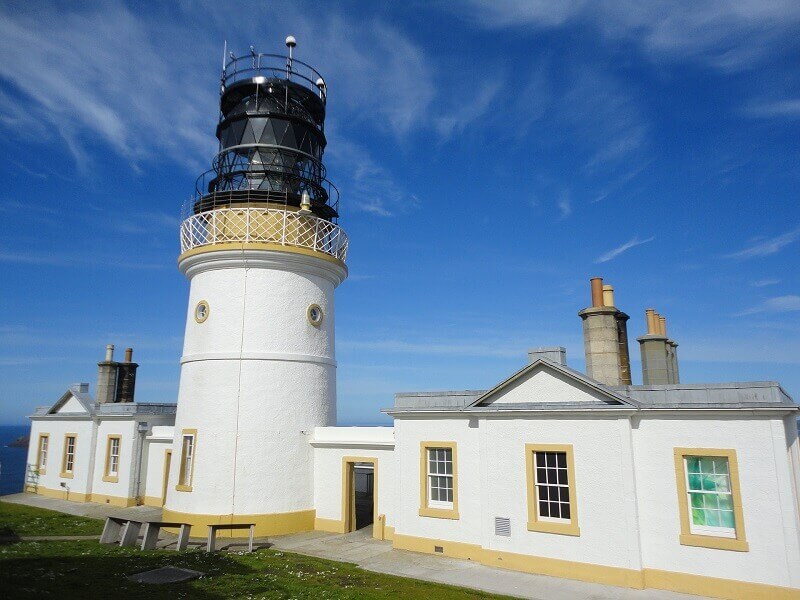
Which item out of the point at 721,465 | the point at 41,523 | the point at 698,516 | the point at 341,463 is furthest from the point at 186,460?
the point at 721,465

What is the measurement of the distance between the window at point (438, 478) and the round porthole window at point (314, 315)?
5.97m

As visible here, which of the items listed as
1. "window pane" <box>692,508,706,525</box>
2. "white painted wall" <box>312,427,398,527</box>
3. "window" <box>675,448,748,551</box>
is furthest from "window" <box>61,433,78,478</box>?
"window pane" <box>692,508,706,525</box>

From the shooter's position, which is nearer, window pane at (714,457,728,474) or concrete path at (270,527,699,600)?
concrete path at (270,527,699,600)

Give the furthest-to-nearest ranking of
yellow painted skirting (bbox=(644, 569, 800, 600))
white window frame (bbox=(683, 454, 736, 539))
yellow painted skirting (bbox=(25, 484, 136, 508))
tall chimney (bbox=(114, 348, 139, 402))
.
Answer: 1. tall chimney (bbox=(114, 348, 139, 402))
2. yellow painted skirting (bbox=(25, 484, 136, 508))
3. white window frame (bbox=(683, 454, 736, 539))
4. yellow painted skirting (bbox=(644, 569, 800, 600))

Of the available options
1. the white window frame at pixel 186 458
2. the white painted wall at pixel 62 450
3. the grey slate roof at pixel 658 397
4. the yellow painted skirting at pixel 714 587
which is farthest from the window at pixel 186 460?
the yellow painted skirting at pixel 714 587

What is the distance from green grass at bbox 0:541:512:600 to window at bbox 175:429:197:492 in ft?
11.2

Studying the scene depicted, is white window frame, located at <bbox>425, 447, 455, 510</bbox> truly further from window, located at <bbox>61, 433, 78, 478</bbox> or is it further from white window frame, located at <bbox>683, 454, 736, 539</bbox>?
window, located at <bbox>61, 433, 78, 478</bbox>

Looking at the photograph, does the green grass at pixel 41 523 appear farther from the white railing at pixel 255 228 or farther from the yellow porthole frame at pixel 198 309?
the white railing at pixel 255 228

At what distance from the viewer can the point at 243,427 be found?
55.6 ft

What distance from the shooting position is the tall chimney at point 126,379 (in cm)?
2583

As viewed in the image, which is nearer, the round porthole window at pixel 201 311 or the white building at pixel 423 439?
the white building at pixel 423 439

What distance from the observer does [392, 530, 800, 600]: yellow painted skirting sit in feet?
34.5

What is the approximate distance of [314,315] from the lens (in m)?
18.6

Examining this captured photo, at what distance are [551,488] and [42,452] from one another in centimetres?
2535
